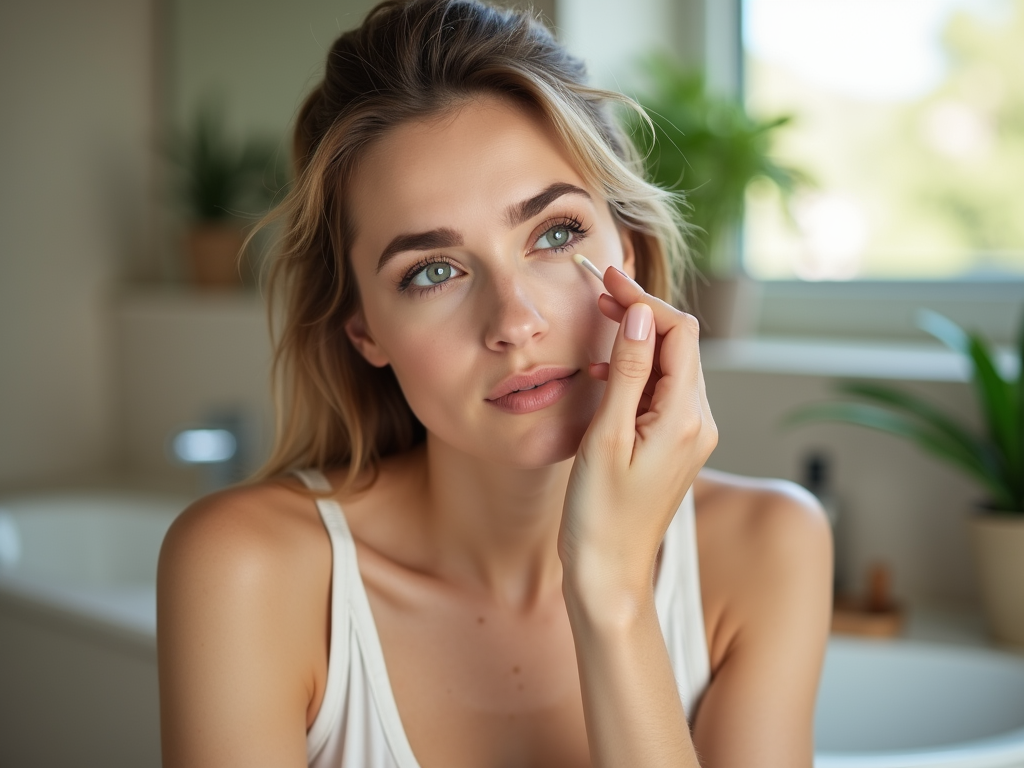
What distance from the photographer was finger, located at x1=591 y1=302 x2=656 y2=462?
918 mm

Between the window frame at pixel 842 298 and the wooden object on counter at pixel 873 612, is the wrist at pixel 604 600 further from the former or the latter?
the window frame at pixel 842 298

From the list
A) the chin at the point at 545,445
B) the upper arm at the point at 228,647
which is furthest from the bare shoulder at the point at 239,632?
the chin at the point at 545,445

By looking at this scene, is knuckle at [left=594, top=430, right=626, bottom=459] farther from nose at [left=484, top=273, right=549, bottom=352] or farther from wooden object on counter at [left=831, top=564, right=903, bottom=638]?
wooden object on counter at [left=831, top=564, right=903, bottom=638]

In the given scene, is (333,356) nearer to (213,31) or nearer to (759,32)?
(759,32)

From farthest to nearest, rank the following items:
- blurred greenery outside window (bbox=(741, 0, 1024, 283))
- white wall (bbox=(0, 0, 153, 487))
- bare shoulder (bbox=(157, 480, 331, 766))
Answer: white wall (bbox=(0, 0, 153, 487)), blurred greenery outside window (bbox=(741, 0, 1024, 283)), bare shoulder (bbox=(157, 480, 331, 766))

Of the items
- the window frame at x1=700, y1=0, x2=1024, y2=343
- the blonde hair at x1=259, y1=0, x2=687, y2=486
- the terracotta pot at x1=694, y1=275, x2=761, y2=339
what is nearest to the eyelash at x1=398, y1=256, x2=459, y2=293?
the blonde hair at x1=259, y1=0, x2=687, y2=486

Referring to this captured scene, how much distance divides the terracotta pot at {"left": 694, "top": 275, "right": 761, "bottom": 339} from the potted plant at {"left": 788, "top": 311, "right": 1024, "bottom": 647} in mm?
398

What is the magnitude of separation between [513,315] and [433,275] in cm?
11

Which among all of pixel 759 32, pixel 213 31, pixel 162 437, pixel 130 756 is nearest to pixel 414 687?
pixel 130 756

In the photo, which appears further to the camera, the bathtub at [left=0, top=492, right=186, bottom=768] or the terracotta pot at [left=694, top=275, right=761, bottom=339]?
the terracotta pot at [left=694, top=275, right=761, bottom=339]

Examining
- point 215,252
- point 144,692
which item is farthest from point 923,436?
point 215,252

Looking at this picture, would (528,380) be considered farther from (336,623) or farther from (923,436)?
(923,436)

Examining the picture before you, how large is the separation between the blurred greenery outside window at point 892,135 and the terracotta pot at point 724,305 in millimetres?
149

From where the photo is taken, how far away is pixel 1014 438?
4.68 feet
